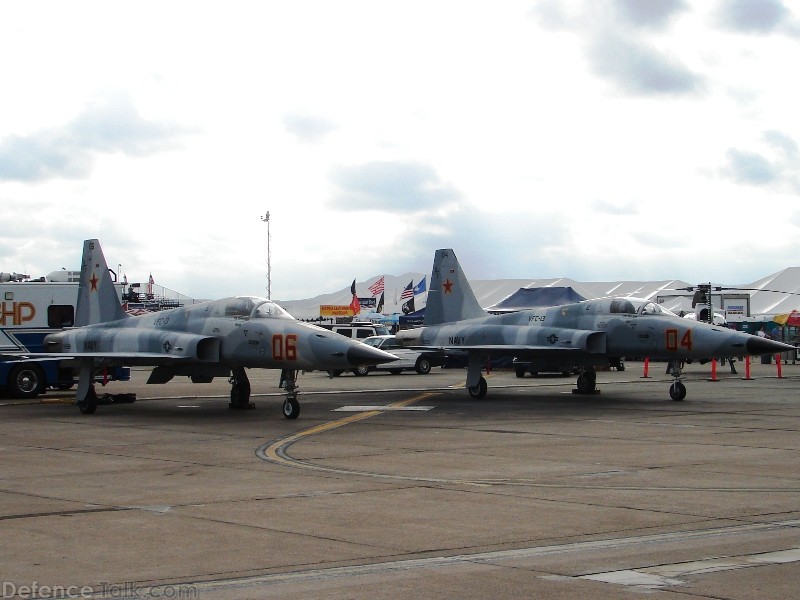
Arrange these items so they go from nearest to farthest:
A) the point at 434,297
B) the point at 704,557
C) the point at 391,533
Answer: the point at 704,557 < the point at 391,533 < the point at 434,297

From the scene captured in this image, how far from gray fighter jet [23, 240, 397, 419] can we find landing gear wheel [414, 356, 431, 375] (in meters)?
20.1

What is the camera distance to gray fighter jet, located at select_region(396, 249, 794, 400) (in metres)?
25.4

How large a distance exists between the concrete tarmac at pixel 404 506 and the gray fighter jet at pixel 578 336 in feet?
11.0

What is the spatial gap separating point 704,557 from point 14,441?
44.0 ft

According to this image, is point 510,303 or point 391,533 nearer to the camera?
point 391,533

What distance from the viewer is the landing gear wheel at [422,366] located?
45625 millimetres

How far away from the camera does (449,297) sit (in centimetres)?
3131

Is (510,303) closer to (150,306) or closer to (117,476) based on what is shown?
(150,306)

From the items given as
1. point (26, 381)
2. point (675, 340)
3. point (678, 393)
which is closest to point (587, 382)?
point (678, 393)

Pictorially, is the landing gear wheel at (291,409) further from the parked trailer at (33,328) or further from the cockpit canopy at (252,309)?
the parked trailer at (33,328)

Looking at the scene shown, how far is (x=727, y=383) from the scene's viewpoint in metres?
35.0

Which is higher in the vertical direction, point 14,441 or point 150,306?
point 150,306

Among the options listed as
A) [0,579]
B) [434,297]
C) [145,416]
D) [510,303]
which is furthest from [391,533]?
[510,303]

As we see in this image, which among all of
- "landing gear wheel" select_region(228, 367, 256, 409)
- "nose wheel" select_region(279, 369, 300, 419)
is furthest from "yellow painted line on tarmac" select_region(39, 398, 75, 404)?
"nose wheel" select_region(279, 369, 300, 419)
